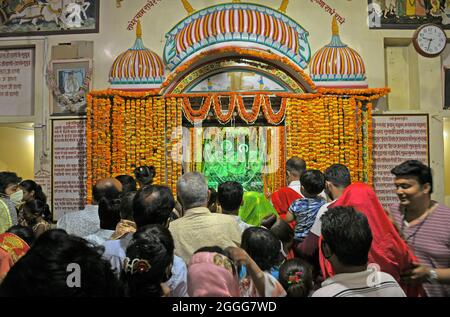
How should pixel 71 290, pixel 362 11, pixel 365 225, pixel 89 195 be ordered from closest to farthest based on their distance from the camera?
1. pixel 71 290
2. pixel 365 225
3. pixel 89 195
4. pixel 362 11

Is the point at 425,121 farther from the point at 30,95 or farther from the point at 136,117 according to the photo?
the point at 30,95

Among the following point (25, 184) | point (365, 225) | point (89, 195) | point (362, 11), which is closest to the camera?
point (365, 225)

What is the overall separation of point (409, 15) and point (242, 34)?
9.89 feet

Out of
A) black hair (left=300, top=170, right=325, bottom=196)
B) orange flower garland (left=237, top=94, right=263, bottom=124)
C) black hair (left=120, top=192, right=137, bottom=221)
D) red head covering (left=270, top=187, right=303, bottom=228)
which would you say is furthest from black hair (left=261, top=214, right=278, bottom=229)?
orange flower garland (left=237, top=94, right=263, bottom=124)

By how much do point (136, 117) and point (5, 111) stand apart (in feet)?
8.90

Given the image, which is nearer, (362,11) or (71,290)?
(71,290)

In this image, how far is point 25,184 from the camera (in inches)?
206

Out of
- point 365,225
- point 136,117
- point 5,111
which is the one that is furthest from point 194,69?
point 365,225

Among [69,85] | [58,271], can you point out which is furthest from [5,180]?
[58,271]

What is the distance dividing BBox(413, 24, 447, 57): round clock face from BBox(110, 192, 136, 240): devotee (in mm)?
6152

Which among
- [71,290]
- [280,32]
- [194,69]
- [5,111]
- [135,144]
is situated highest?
[280,32]

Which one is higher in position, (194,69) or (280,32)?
(280,32)

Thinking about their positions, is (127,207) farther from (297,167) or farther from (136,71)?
(136,71)

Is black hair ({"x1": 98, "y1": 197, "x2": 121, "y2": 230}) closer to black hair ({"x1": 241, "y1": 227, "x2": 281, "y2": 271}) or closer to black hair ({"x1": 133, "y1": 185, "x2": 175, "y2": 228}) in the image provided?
black hair ({"x1": 133, "y1": 185, "x2": 175, "y2": 228})
